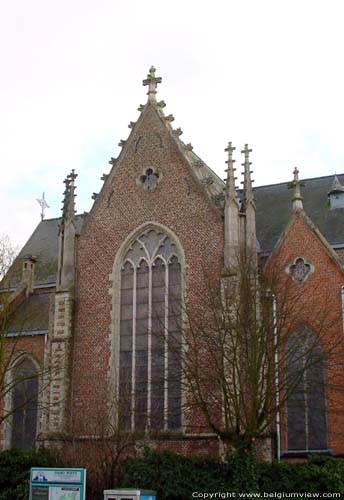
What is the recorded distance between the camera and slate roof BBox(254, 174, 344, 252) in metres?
28.0

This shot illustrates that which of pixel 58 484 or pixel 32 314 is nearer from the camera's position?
pixel 58 484

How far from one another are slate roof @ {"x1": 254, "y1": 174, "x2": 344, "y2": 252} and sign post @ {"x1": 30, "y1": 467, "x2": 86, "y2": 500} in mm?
13056

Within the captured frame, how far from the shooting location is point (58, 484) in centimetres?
1752

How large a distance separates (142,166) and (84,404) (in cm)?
874

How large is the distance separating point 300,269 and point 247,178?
3627 mm

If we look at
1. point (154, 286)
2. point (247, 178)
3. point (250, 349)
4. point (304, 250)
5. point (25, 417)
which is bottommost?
point (25, 417)

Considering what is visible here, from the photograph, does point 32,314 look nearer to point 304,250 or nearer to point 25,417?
point 25,417

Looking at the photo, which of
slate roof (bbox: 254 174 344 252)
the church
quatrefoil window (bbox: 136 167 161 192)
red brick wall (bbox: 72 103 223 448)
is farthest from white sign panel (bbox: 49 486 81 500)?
slate roof (bbox: 254 174 344 252)

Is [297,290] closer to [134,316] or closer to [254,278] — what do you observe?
[254,278]

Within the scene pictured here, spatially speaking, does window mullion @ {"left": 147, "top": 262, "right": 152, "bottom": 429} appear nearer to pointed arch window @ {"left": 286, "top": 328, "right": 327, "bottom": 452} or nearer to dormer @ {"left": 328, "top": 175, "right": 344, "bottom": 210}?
pointed arch window @ {"left": 286, "top": 328, "right": 327, "bottom": 452}

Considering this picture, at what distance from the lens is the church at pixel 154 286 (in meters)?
23.7

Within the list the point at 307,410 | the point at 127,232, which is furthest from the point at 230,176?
the point at 307,410

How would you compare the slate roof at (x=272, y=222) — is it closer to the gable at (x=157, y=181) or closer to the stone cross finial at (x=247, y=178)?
the gable at (x=157, y=181)

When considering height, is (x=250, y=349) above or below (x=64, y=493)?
above
